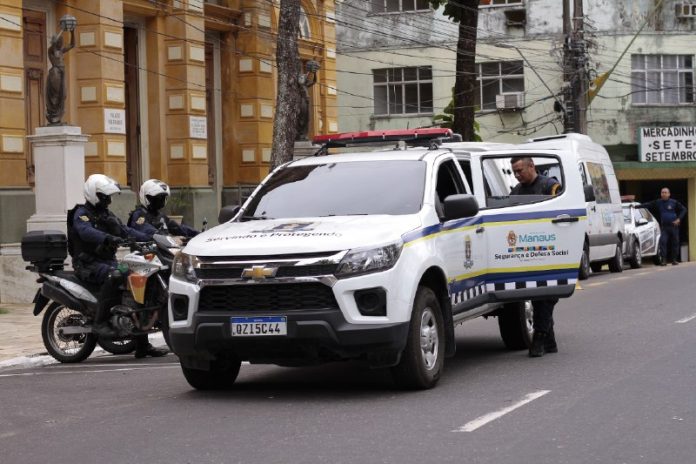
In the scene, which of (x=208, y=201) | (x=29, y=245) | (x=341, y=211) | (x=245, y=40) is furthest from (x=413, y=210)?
(x=245, y=40)

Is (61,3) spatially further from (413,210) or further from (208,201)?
(413,210)

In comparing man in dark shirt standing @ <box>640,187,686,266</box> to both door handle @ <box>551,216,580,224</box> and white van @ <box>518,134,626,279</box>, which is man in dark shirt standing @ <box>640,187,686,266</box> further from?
door handle @ <box>551,216,580,224</box>

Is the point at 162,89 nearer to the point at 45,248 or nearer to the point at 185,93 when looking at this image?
the point at 185,93

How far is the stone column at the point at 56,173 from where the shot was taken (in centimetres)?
2075

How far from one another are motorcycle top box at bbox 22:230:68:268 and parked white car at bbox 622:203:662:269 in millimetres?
19113

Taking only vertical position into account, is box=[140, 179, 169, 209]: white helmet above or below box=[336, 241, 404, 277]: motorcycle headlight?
above

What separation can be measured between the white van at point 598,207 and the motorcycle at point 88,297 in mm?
11566

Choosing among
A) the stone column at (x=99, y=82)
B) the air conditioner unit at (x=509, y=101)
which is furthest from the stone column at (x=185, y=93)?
the air conditioner unit at (x=509, y=101)

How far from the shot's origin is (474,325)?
53.4 ft

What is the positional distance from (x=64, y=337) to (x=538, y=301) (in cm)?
492

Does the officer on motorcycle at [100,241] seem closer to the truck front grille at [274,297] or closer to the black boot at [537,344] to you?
the truck front grille at [274,297]

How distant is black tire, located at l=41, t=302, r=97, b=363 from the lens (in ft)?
→ 44.8

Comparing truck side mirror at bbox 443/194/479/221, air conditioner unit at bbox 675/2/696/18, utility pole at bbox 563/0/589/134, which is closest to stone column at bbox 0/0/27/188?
truck side mirror at bbox 443/194/479/221

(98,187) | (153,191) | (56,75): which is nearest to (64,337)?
(98,187)
